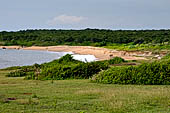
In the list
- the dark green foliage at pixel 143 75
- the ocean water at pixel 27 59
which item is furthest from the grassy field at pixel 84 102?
the ocean water at pixel 27 59

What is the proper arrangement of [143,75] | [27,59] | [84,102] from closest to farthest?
[84,102]
[143,75]
[27,59]

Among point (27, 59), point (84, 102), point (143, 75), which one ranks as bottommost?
point (84, 102)

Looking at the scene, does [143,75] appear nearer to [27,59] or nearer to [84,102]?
[84,102]

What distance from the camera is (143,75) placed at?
25719mm

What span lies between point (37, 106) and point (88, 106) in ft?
6.34

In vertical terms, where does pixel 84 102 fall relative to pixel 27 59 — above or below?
below

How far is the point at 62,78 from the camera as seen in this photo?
3036 cm

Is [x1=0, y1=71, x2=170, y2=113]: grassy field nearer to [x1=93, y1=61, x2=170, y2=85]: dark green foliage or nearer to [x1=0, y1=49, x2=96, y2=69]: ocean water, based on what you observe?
[x1=93, y1=61, x2=170, y2=85]: dark green foliage

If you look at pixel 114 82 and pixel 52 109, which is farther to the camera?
pixel 114 82

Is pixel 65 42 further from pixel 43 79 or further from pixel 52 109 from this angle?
pixel 52 109

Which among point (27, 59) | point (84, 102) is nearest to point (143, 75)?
point (84, 102)

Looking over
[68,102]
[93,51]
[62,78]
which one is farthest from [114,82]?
[93,51]

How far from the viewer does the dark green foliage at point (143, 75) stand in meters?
25.4

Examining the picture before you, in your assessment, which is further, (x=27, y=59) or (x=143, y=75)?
(x=27, y=59)
